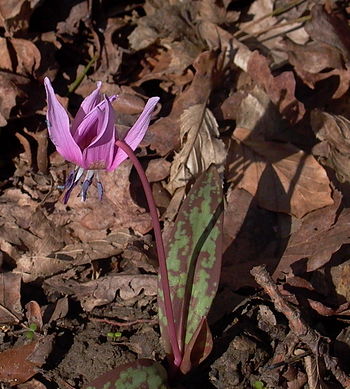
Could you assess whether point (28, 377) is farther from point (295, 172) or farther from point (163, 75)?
point (163, 75)

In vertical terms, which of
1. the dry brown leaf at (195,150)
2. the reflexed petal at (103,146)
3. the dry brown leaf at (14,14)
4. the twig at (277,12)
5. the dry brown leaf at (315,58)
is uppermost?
the reflexed petal at (103,146)

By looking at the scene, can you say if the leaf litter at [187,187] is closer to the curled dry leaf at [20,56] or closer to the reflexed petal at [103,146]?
the curled dry leaf at [20,56]

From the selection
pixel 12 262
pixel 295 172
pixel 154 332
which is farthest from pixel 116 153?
pixel 295 172

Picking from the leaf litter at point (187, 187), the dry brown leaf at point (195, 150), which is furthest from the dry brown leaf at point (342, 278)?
the dry brown leaf at point (195, 150)

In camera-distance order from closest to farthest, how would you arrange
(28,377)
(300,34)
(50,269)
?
(28,377)
(50,269)
(300,34)

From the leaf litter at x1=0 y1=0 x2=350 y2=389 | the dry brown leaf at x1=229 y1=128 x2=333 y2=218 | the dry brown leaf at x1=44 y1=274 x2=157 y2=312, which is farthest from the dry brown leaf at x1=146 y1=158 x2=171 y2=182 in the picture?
the dry brown leaf at x1=44 y1=274 x2=157 y2=312

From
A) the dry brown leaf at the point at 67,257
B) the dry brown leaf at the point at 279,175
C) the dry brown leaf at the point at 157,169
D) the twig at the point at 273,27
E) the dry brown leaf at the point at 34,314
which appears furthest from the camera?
the twig at the point at 273,27
